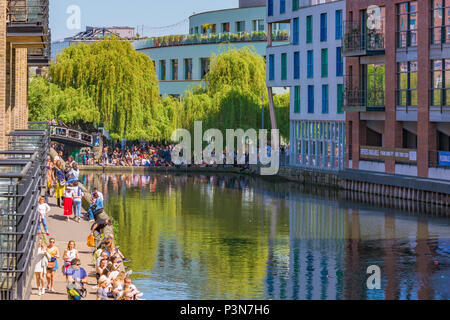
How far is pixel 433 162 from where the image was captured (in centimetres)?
5588

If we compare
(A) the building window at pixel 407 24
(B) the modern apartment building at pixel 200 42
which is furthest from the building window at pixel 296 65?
(B) the modern apartment building at pixel 200 42

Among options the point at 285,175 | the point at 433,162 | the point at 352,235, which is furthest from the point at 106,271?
the point at 285,175

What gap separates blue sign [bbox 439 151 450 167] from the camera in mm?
54219

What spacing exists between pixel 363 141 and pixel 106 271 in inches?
1699

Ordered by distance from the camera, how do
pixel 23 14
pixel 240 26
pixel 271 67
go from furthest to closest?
pixel 240 26 < pixel 271 67 < pixel 23 14

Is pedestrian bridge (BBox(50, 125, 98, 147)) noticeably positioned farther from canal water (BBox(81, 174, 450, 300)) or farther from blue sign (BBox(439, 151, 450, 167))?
blue sign (BBox(439, 151, 450, 167))

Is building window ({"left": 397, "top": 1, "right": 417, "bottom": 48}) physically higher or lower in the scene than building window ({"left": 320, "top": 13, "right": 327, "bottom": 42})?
lower

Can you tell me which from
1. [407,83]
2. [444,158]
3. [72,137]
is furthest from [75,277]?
[72,137]

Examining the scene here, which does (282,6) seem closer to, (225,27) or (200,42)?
(200,42)

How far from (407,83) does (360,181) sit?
7637mm

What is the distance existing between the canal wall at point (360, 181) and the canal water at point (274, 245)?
8.05 ft

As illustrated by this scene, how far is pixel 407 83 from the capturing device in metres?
59.7

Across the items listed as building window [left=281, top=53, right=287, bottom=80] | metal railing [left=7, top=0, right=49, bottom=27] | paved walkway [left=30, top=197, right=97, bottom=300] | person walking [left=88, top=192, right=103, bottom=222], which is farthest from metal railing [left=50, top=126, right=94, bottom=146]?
metal railing [left=7, top=0, right=49, bottom=27]

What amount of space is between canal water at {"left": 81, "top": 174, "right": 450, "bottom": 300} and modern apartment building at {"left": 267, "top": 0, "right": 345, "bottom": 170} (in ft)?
26.0
